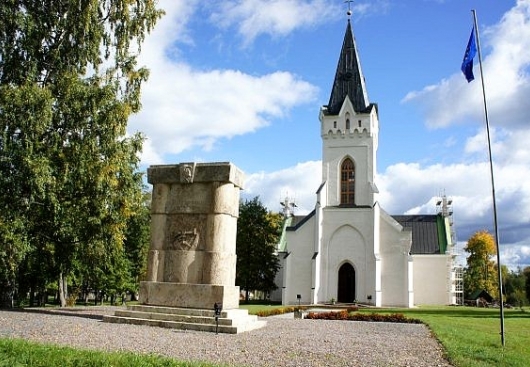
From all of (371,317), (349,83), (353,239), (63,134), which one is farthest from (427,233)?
(63,134)

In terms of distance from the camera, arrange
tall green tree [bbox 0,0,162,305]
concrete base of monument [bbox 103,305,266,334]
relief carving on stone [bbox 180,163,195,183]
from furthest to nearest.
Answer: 1. tall green tree [bbox 0,0,162,305]
2. relief carving on stone [bbox 180,163,195,183]
3. concrete base of monument [bbox 103,305,266,334]

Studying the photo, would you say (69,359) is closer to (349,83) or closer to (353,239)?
(353,239)

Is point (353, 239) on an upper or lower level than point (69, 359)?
upper

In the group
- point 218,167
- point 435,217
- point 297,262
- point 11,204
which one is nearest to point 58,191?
point 11,204

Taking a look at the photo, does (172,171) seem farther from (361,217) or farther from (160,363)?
(361,217)

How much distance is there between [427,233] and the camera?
49.6 m

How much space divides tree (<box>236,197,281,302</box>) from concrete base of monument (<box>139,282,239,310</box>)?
112 feet

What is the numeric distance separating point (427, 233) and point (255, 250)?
17.6 m

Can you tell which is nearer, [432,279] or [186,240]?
[186,240]

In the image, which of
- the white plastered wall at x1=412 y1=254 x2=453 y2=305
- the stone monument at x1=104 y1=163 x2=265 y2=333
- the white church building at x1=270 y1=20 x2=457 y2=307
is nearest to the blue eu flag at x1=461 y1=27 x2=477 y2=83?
the stone monument at x1=104 y1=163 x2=265 y2=333

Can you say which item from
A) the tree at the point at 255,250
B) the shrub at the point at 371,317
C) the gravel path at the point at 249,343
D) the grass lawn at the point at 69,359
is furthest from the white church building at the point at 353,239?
the grass lawn at the point at 69,359

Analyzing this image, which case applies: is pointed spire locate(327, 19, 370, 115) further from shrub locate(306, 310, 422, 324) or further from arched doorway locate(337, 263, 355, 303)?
shrub locate(306, 310, 422, 324)

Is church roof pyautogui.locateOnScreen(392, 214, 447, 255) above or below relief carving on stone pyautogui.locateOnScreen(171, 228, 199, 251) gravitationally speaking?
above

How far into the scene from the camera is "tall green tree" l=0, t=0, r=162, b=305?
17.5 metres
